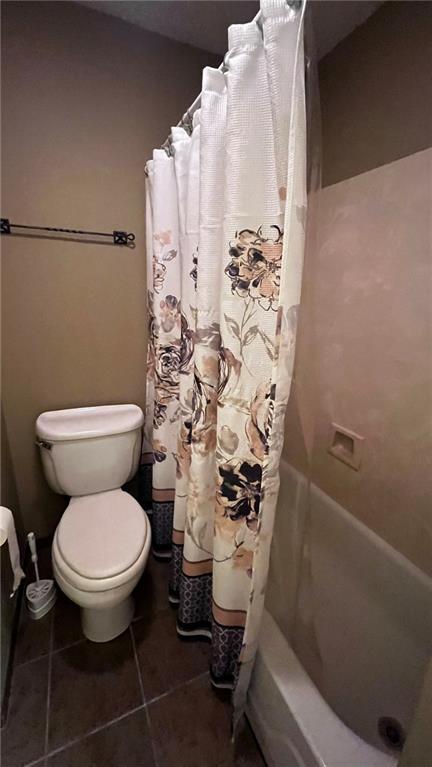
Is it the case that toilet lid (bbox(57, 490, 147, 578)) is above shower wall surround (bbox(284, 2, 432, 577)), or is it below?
below

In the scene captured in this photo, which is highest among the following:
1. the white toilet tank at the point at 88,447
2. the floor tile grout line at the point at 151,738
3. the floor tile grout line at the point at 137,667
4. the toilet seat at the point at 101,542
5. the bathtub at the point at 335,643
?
the white toilet tank at the point at 88,447

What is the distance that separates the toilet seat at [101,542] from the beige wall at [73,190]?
16.6 inches

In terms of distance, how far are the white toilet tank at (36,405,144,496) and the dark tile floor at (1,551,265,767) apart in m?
0.56

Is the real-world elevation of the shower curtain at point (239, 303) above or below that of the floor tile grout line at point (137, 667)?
above

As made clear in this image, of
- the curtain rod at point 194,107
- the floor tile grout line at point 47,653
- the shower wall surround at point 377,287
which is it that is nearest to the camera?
the curtain rod at point 194,107

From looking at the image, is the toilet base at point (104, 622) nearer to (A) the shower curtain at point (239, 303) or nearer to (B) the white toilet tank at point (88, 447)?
(A) the shower curtain at point (239, 303)

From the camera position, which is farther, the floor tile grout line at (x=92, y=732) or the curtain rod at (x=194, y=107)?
the floor tile grout line at (x=92, y=732)

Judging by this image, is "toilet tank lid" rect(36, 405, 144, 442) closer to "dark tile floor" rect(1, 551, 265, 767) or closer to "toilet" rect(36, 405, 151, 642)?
"toilet" rect(36, 405, 151, 642)

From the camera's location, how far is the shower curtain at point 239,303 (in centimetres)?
57

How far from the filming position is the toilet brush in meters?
1.22

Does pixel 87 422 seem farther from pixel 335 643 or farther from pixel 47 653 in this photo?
pixel 335 643


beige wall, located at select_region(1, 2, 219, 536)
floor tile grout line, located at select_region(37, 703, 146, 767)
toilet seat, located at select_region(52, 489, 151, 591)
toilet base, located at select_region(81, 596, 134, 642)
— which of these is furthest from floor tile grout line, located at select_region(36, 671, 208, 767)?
beige wall, located at select_region(1, 2, 219, 536)

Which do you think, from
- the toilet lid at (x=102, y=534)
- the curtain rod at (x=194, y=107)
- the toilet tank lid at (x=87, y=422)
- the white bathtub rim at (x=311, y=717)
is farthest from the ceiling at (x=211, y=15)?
the white bathtub rim at (x=311, y=717)

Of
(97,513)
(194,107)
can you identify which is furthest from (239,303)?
(97,513)
